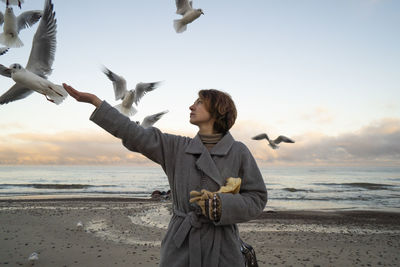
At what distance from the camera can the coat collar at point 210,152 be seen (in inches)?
73.0

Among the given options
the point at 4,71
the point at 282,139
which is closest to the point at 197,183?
the point at 4,71

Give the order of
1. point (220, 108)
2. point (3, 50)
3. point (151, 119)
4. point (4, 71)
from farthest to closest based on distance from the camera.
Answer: point (151, 119) < point (3, 50) < point (4, 71) < point (220, 108)

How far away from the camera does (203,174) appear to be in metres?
1.90

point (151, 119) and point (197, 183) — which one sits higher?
point (151, 119)

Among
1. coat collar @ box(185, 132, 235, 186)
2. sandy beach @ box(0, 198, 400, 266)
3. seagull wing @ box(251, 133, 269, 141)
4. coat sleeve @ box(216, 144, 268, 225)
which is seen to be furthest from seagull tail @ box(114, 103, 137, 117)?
seagull wing @ box(251, 133, 269, 141)

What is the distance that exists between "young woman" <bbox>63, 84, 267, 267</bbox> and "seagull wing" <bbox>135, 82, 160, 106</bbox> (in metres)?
5.27

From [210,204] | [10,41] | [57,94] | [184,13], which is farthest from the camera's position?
[184,13]

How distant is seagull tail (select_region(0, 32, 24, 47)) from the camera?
12.7 feet

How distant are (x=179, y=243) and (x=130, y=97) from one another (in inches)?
168

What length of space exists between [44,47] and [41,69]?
29 centimetres

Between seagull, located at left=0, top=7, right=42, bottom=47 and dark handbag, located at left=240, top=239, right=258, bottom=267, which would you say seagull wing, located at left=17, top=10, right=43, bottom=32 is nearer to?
seagull, located at left=0, top=7, right=42, bottom=47

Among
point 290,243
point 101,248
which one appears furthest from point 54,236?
point 290,243

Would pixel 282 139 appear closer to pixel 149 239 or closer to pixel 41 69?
pixel 149 239

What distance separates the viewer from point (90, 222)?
919 cm
